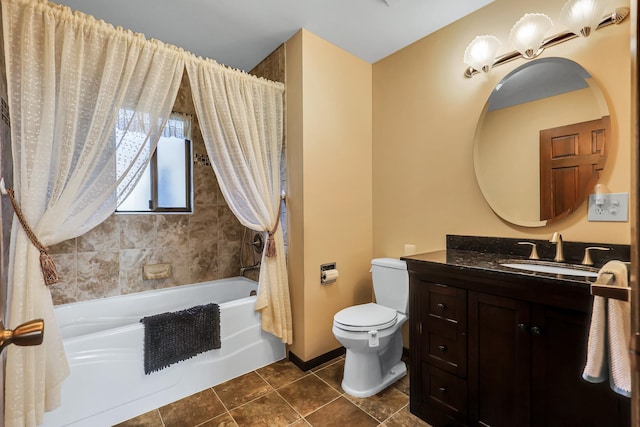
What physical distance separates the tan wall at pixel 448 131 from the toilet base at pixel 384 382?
0.88m

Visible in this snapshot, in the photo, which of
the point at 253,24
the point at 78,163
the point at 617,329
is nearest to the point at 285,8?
the point at 253,24

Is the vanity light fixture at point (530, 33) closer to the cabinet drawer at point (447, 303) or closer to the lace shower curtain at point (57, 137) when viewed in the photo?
the cabinet drawer at point (447, 303)

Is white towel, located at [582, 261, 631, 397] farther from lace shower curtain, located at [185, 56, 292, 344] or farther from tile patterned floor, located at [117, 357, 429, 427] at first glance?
lace shower curtain, located at [185, 56, 292, 344]

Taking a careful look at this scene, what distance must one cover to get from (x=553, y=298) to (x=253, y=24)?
8.14 feet

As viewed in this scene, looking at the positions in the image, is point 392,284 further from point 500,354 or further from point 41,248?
point 41,248

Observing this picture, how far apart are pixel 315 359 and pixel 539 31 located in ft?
8.57

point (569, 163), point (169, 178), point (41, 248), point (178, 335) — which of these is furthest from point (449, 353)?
point (169, 178)

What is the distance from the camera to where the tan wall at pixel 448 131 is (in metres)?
1.53

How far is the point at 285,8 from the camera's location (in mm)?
2021

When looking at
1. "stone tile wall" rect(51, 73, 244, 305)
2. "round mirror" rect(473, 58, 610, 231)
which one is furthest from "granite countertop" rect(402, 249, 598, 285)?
"stone tile wall" rect(51, 73, 244, 305)

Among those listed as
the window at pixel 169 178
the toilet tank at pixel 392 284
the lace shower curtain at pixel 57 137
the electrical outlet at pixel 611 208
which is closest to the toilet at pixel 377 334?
the toilet tank at pixel 392 284

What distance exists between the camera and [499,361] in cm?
141

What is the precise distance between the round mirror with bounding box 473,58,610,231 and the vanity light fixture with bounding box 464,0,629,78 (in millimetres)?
103

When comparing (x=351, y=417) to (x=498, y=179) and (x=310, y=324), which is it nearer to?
(x=310, y=324)
